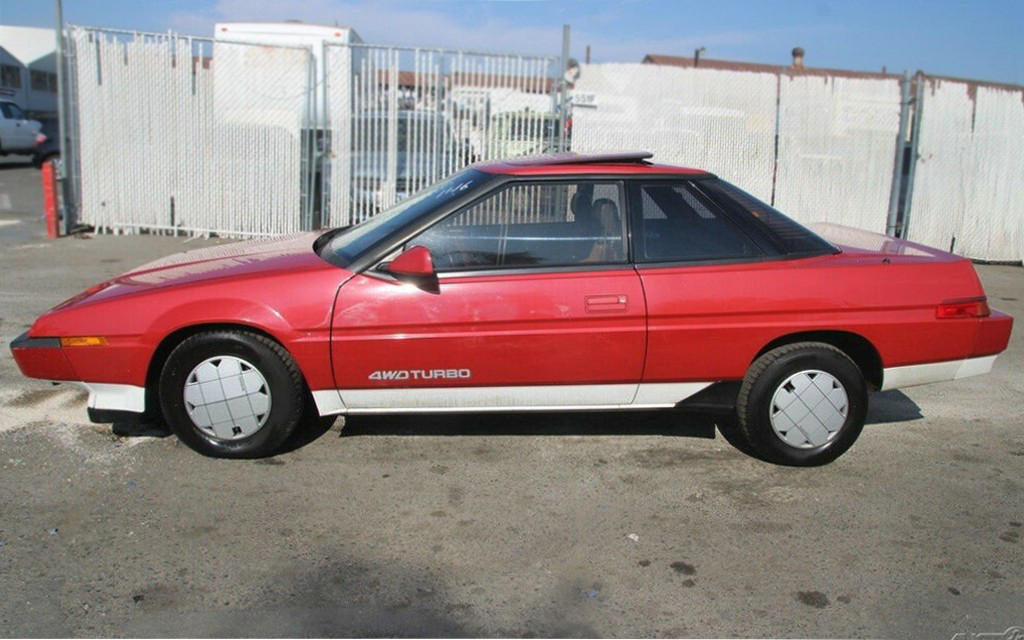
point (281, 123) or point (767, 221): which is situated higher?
point (281, 123)

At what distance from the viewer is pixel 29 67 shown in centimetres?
3628

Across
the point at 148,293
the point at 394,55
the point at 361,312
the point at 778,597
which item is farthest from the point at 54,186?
the point at 778,597

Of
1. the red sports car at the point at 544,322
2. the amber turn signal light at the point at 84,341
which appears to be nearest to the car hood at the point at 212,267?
the red sports car at the point at 544,322

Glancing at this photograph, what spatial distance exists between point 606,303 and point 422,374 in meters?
0.96

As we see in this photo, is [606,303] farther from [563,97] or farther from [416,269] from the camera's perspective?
[563,97]

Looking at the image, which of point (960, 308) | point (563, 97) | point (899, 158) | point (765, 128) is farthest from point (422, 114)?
point (960, 308)

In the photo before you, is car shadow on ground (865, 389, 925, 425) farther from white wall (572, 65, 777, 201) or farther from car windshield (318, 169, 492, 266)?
white wall (572, 65, 777, 201)

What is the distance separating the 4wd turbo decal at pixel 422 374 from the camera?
13.5 feet

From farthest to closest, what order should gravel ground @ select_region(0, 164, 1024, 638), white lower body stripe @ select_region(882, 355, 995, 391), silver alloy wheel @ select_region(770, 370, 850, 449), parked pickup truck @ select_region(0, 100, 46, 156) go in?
parked pickup truck @ select_region(0, 100, 46, 156), white lower body stripe @ select_region(882, 355, 995, 391), silver alloy wheel @ select_region(770, 370, 850, 449), gravel ground @ select_region(0, 164, 1024, 638)

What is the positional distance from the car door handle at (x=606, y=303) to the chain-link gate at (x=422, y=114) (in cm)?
694

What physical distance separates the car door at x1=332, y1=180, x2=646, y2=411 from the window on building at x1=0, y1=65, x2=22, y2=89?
35952mm

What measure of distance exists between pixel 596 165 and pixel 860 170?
837cm

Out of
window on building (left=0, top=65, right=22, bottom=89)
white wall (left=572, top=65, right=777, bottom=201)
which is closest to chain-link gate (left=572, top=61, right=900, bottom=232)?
white wall (left=572, top=65, right=777, bottom=201)

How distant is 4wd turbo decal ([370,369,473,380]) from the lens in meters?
4.12
